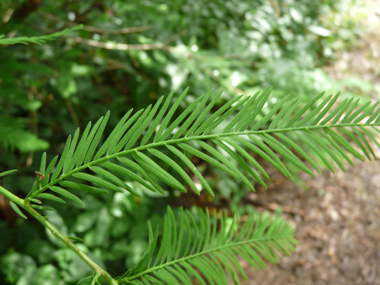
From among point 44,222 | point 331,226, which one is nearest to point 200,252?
point 44,222

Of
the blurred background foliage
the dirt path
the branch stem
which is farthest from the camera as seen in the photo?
the dirt path

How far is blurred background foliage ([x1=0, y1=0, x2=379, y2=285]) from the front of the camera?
1.03m

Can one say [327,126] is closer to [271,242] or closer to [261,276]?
[271,242]

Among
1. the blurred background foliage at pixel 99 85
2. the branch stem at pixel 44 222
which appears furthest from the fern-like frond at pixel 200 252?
the blurred background foliage at pixel 99 85

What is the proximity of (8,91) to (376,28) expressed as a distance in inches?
177

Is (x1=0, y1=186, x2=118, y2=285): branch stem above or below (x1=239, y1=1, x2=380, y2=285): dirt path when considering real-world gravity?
above

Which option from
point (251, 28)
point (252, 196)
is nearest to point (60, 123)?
point (252, 196)

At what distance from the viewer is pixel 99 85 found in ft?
5.93

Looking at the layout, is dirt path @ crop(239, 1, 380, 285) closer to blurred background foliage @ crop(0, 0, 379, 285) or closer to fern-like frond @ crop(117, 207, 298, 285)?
blurred background foliage @ crop(0, 0, 379, 285)

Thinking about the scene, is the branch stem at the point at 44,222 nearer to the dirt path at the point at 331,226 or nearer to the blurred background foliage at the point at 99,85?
the blurred background foliage at the point at 99,85

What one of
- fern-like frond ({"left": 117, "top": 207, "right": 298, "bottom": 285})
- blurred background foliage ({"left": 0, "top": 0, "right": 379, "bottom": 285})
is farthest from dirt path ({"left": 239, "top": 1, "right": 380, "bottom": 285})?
fern-like frond ({"left": 117, "top": 207, "right": 298, "bottom": 285})

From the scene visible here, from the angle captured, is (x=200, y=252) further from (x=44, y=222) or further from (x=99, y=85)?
(x=99, y=85)

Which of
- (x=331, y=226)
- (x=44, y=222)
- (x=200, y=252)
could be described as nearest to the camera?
(x=44, y=222)

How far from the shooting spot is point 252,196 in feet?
7.46
